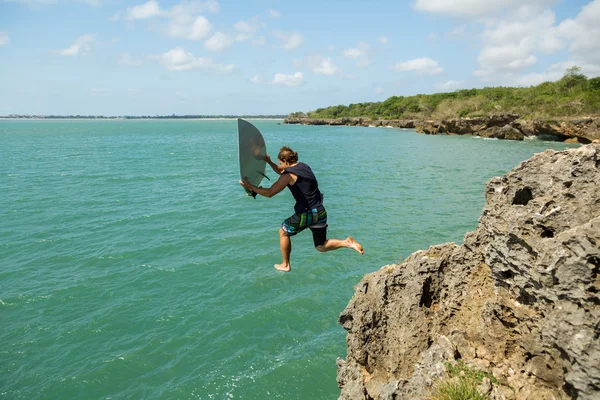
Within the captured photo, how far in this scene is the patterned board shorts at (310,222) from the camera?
8.06 m

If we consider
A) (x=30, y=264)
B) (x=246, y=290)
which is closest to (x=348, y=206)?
(x=246, y=290)

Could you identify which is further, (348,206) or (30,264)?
(348,206)

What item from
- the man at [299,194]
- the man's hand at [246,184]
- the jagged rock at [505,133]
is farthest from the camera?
the jagged rock at [505,133]

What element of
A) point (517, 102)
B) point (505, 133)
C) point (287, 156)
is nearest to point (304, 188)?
point (287, 156)

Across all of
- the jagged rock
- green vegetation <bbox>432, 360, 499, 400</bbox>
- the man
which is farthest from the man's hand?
the jagged rock

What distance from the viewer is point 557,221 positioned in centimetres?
483

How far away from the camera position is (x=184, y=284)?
48.3 feet

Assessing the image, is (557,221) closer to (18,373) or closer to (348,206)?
(18,373)

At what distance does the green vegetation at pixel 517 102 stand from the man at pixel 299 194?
75951mm

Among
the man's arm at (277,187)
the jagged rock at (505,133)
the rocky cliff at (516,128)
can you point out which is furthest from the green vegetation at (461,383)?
the jagged rock at (505,133)

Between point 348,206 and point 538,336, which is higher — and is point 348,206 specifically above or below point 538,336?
below

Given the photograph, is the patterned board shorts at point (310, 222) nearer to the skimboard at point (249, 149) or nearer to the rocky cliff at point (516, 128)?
the skimboard at point (249, 149)

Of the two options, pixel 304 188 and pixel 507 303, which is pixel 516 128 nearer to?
pixel 304 188

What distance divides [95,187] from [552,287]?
109 ft
